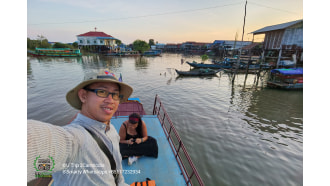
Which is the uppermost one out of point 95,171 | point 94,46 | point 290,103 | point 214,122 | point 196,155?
point 94,46

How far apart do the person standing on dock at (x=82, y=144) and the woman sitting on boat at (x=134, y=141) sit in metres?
2.51

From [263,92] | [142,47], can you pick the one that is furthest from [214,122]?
[142,47]

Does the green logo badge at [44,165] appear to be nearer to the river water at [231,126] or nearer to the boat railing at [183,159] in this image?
the river water at [231,126]

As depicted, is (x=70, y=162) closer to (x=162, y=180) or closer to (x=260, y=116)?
(x=162, y=180)

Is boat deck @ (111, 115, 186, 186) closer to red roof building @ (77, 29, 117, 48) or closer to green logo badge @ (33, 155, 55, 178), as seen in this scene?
green logo badge @ (33, 155, 55, 178)

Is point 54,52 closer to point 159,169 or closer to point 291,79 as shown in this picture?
point 159,169

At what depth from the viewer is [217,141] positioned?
754 cm

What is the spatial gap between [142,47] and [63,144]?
70909 mm

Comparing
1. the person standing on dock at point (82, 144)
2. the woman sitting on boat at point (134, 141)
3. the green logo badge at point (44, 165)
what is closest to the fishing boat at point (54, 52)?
the woman sitting on boat at point (134, 141)

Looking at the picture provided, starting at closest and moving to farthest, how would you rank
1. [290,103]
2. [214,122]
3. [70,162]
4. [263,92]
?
[70,162] < [214,122] < [290,103] < [263,92]

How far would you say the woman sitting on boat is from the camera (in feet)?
13.0

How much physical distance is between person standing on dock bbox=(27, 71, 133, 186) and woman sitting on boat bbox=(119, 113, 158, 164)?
8.24 feet

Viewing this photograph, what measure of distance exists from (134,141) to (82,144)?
3.15 metres

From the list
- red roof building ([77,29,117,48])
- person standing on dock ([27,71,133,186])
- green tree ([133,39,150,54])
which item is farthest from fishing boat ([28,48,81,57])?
person standing on dock ([27,71,133,186])
